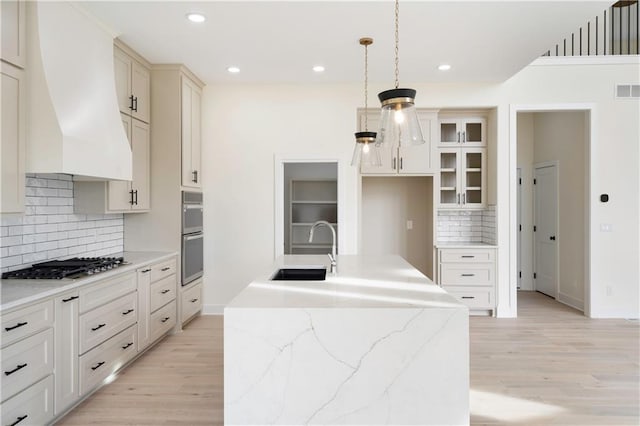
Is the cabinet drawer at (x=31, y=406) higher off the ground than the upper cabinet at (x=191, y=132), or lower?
lower

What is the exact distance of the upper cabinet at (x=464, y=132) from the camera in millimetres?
5281

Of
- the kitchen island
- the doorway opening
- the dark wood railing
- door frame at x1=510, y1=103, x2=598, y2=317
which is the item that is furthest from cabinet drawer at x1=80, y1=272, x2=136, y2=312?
the dark wood railing

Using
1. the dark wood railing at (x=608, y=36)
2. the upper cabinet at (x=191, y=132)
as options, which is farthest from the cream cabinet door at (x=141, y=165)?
the dark wood railing at (x=608, y=36)

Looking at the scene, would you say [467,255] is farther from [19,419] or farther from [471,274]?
[19,419]

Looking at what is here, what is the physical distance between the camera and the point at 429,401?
190cm

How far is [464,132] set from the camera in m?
5.29

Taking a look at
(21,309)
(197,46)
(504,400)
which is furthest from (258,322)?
(197,46)

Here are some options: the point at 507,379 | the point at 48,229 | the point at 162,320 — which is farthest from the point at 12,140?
the point at 507,379

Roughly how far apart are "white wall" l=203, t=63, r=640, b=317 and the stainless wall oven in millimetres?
195

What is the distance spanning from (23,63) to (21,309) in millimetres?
1500

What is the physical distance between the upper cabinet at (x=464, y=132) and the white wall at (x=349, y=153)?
0.28 m

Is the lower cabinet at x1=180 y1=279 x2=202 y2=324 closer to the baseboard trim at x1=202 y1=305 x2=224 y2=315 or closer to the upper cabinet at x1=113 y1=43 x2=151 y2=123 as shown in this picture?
the baseboard trim at x1=202 y1=305 x2=224 y2=315

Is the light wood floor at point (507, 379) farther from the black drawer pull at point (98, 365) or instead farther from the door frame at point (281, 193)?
the door frame at point (281, 193)

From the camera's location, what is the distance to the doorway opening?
5219 mm
